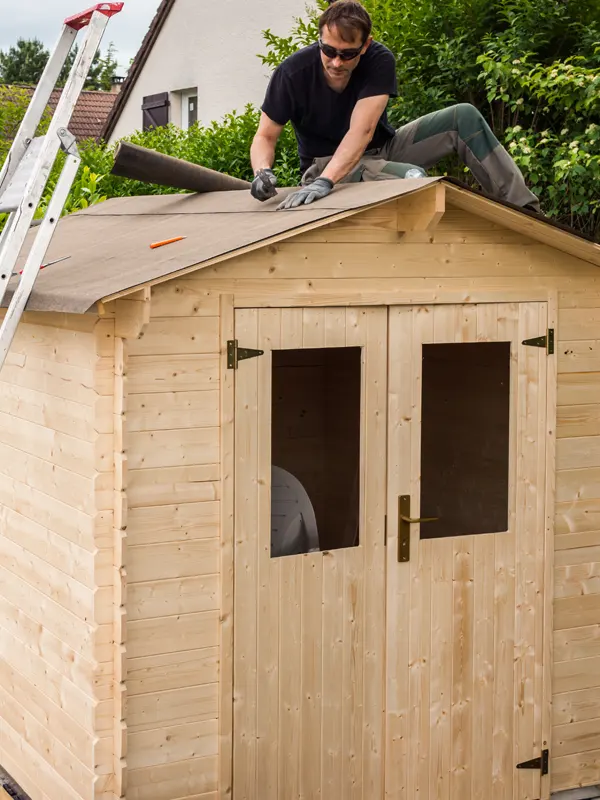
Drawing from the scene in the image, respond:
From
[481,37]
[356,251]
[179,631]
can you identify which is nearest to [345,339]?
A: [356,251]

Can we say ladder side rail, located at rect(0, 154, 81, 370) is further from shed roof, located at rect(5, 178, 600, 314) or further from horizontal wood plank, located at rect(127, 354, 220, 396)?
horizontal wood plank, located at rect(127, 354, 220, 396)

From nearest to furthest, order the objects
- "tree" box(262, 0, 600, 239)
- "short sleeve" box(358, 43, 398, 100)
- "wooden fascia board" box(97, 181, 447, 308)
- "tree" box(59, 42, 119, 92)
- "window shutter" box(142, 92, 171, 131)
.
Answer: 1. "wooden fascia board" box(97, 181, 447, 308)
2. "short sleeve" box(358, 43, 398, 100)
3. "tree" box(262, 0, 600, 239)
4. "window shutter" box(142, 92, 171, 131)
5. "tree" box(59, 42, 119, 92)

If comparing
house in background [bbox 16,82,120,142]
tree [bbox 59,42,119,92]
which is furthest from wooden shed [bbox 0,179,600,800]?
tree [bbox 59,42,119,92]

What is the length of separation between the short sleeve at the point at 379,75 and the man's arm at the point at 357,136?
1.4 inches

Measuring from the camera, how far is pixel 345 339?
5172mm

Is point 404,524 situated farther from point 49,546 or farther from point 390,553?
point 49,546

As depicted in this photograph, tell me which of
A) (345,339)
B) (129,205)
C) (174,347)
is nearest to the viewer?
(174,347)

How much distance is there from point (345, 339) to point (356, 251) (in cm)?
39

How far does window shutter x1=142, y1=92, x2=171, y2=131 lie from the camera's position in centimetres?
1972

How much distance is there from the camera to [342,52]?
5680 millimetres

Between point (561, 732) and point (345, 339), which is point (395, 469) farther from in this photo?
point (561, 732)

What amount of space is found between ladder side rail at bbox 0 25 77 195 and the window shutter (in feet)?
48.0

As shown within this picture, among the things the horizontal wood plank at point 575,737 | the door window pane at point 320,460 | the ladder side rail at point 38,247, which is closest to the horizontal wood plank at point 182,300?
the ladder side rail at point 38,247

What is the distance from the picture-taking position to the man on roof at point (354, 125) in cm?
563
